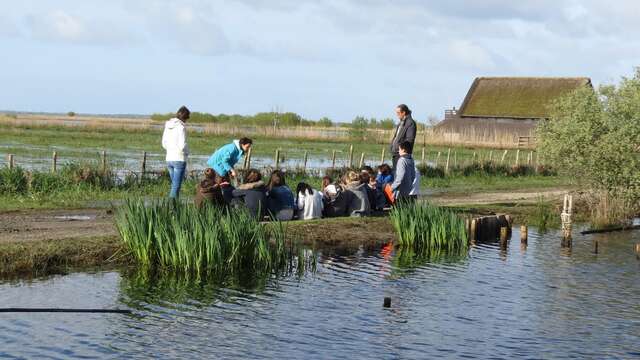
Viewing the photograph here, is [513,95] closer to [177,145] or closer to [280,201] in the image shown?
[280,201]

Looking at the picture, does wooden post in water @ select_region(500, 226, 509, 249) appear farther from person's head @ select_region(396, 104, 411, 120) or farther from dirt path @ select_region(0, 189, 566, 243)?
dirt path @ select_region(0, 189, 566, 243)

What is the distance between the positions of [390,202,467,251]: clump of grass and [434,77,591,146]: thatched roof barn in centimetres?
4878

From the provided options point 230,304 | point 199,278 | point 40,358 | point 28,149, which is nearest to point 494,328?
point 230,304

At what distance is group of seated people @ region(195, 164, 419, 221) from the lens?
1659cm

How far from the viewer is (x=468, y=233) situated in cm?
1945

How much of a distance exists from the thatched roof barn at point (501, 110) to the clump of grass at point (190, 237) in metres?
53.1

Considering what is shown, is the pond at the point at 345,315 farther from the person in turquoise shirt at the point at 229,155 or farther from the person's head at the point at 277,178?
the person in turquoise shirt at the point at 229,155

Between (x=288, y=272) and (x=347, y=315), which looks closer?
(x=347, y=315)

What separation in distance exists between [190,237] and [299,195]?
5.25 metres

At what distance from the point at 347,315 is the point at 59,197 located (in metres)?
11.6

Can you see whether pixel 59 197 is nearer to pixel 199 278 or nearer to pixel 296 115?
pixel 199 278

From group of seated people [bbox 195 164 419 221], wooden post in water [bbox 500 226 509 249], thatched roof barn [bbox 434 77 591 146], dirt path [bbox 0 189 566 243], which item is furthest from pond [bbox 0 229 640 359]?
thatched roof barn [bbox 434 77 591 146]

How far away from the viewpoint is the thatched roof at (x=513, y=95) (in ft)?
228

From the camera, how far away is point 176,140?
17.6 m
